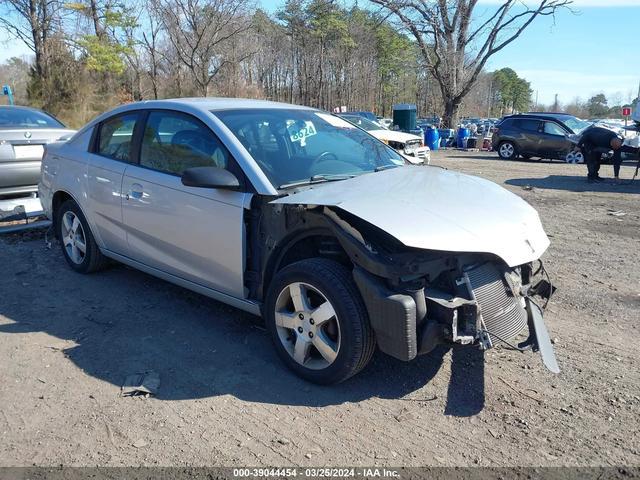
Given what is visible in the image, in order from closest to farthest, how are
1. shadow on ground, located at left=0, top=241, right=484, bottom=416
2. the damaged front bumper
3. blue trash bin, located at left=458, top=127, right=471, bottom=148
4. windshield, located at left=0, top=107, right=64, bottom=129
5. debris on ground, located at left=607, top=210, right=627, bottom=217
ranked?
the damaged front bumper, shadow on ground, located at left=0, top=241, right=484, bottom=416, windshield, located at left=0, top=107, right=64, bottom=129, debris on ground, located at left=607, top=210, right=627, bottom=217, blue trash bin, located at left=458, top=127, right=471, bottom=148

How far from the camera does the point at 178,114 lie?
4.25m

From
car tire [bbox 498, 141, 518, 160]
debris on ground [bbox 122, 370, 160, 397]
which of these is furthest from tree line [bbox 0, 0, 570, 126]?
debris on ground [bbox 122, 370, 160, 397]

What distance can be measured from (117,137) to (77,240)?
1229 millimetres

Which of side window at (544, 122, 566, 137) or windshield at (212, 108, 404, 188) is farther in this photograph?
side window at (544, 122, 566, 137)

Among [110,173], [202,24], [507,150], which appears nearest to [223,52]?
[202,24]

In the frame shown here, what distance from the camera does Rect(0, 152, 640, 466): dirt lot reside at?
2762 millimetres

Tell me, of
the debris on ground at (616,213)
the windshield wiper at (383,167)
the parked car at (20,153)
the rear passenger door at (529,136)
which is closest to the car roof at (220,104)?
the windshield wiper at (383,167)

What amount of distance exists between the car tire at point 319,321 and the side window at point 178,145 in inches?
42.1

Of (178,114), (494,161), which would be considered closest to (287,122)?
(178,114)

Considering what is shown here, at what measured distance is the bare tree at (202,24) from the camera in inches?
1076

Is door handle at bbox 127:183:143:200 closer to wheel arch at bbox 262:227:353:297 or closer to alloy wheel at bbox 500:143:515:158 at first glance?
wheel arch at bbox 262:227:353:297

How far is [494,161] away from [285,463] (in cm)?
1847

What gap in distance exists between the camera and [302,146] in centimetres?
410

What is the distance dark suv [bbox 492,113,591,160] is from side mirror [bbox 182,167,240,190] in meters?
17.6
